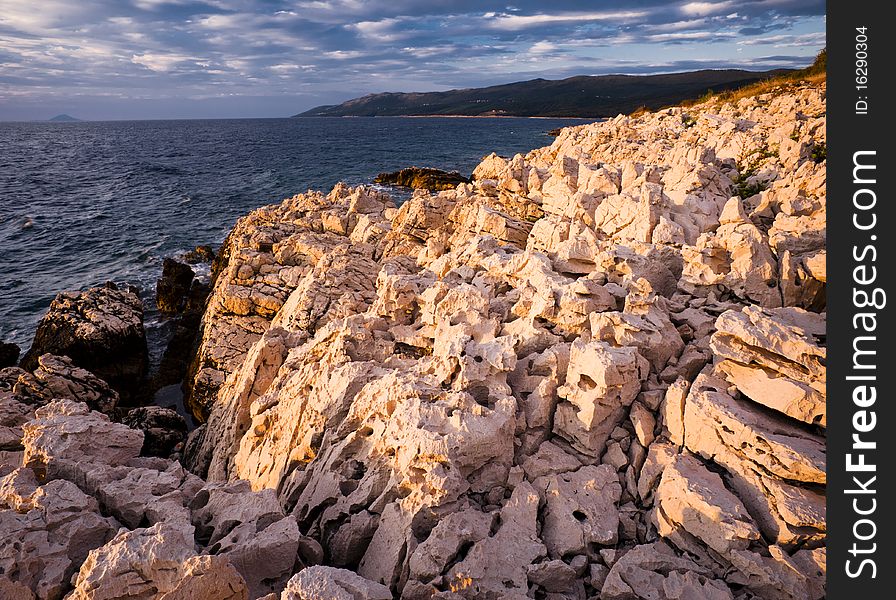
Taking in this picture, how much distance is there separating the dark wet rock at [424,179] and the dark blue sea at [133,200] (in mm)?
5718

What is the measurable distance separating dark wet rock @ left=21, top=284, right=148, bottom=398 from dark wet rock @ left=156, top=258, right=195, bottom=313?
16.9ft

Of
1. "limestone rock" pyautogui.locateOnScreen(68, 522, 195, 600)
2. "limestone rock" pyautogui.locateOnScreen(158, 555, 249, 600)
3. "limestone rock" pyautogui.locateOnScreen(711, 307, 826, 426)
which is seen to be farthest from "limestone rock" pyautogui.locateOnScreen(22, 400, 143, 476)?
"limestone rock" pyautogui.locateOnScreen(711, 307, 826, 426)

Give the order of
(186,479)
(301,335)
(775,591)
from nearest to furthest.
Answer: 1. (775,591)
2. (186,479)
3. (301,335)

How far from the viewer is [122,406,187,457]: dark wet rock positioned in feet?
Answer: 53.1

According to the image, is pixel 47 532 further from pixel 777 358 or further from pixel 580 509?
pixel 777 358

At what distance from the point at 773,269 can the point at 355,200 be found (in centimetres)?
2413

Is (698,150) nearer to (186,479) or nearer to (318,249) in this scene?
(318,249)

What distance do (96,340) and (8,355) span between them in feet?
17.6

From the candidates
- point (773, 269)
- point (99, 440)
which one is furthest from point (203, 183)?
point (773, 269)

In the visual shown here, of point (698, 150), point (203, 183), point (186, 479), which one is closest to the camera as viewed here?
point (186, 479)

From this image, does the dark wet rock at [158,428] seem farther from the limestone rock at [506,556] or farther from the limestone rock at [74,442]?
the limestone rock at [506,556]

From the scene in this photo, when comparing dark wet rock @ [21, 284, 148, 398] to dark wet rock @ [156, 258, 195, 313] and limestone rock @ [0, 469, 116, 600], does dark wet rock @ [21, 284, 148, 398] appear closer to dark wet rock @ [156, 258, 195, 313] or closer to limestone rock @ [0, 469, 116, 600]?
dark wet rock @ [156, 258, 195, 313]

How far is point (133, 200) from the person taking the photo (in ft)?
198

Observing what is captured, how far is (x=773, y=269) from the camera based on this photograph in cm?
1089
